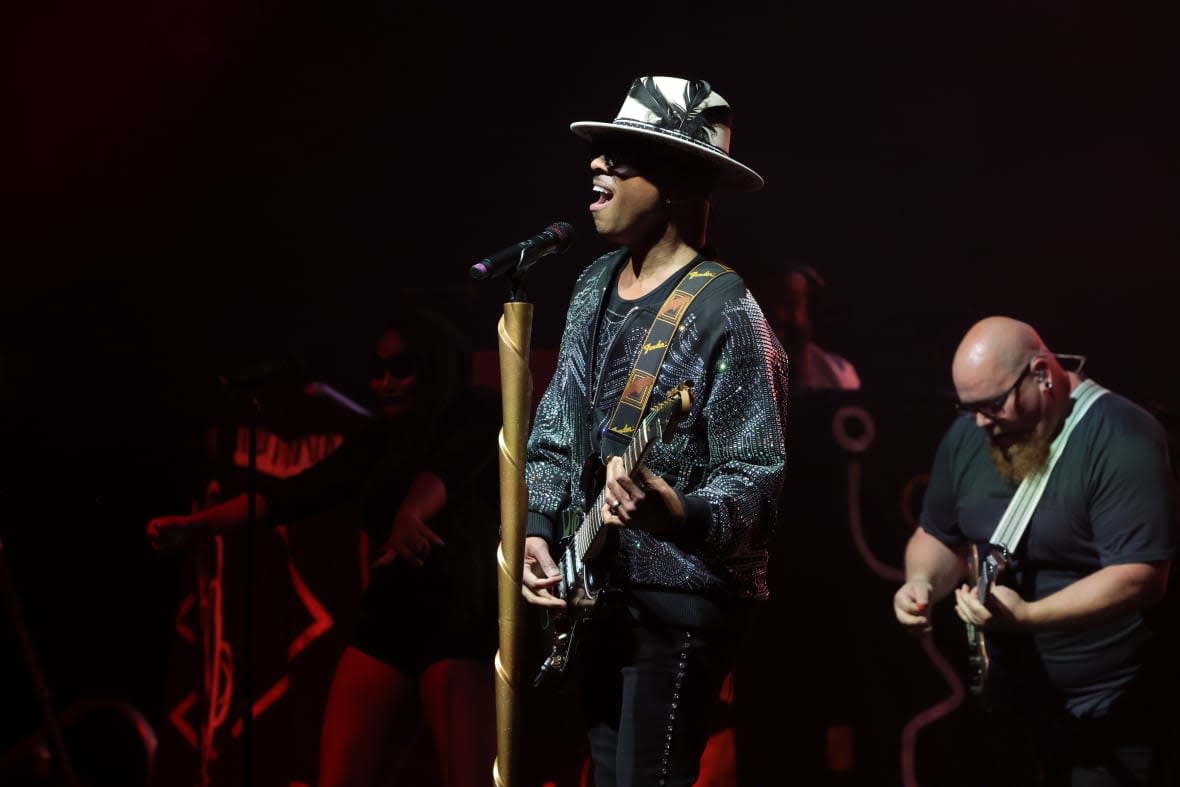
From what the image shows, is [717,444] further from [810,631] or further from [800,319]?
[800,319]

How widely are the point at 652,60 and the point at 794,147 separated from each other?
682mm

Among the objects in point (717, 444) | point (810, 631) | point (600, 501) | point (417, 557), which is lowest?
point (810, 631)

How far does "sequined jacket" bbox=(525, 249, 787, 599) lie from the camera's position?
2.45 metres

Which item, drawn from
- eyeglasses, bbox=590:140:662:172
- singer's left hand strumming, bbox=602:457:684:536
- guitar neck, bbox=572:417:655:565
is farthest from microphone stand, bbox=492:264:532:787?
eyeglasses, bbox=590:140:662:172

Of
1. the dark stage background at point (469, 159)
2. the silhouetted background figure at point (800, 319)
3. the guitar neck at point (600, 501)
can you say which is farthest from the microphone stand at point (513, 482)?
the silhouetted background figure at point (800, 319)

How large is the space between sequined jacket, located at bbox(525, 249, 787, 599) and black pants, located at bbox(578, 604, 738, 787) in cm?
10

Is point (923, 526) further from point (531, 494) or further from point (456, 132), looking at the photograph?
point (456, 132)

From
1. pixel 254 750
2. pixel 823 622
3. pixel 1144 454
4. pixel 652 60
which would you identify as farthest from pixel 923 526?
pixel 254 750

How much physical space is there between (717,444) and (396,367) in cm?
204

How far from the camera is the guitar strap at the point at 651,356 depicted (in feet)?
8.57

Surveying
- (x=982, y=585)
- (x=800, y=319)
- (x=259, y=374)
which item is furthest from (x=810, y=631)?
(x=259, y=374)

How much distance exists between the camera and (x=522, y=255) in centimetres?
251

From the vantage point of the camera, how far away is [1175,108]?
15.8ft

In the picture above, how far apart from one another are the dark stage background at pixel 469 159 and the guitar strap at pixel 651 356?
205cm
